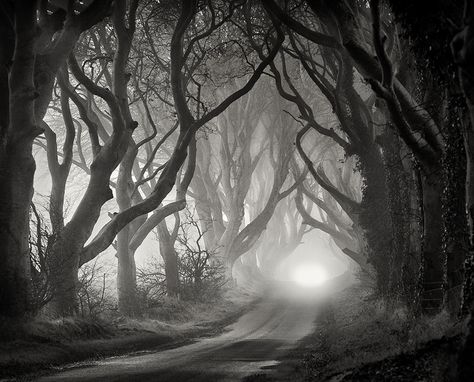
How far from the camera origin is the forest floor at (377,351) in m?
4.86

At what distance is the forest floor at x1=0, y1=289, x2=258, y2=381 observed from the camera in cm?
846

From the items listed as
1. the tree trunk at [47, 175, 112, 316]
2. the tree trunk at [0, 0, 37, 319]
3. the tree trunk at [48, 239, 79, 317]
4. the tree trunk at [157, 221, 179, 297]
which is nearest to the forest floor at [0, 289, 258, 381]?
the tree trunk at [48, 239, 79, 317]

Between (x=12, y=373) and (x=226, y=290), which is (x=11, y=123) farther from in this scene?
(x=226, y=290)

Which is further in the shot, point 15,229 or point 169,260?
point 169,260

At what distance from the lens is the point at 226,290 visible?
933 inches

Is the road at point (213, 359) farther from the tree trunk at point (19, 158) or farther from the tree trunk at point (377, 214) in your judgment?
the tree trunk at point (377, 214)

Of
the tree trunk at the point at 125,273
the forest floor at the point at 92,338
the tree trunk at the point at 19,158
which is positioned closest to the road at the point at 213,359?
the forest floor at the point at 92,338

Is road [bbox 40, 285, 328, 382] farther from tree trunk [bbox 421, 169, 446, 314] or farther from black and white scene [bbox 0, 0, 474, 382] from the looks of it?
tree trunk [bbox 421, 169, 446, 314]

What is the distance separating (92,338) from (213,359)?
3129 mm

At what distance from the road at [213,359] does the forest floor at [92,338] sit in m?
0.55

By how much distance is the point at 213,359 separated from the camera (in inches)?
368

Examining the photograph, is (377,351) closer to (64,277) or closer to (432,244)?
(432,244)

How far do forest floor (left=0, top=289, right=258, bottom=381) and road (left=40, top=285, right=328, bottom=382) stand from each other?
55cm

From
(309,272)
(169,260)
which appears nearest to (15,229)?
(169,260)
